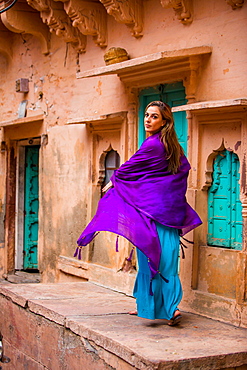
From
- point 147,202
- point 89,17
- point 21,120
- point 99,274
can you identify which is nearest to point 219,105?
point 147,202

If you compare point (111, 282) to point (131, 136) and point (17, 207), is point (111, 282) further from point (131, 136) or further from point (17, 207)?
point (17, 207)

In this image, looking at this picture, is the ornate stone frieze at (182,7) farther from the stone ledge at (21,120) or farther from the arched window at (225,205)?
the stone ledge at (21,120)

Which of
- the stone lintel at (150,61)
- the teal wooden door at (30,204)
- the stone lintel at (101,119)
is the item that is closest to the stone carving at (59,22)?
the stone lintel at (101,119)

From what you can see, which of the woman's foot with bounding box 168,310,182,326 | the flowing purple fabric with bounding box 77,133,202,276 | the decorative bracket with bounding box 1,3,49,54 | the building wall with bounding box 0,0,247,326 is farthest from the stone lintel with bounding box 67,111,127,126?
the woman's foot with bounding box 168,310,182,326

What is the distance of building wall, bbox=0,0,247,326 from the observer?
16.8 feet

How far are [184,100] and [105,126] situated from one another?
4.10 ft

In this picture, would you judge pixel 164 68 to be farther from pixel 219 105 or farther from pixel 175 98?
pixel 219 105

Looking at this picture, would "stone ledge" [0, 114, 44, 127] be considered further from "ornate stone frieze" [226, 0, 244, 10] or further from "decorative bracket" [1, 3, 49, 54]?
"ornate stone frieze" [226, 0, 244, 10]

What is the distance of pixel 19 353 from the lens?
5941 millimetres

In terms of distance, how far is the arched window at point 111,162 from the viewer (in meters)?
6.73

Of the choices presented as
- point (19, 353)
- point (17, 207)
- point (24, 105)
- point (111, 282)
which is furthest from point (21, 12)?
point (19, 353)

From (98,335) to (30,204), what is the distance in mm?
4749

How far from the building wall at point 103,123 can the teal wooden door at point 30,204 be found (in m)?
0.17

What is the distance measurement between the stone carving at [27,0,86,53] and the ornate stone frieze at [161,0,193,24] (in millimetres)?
1773
